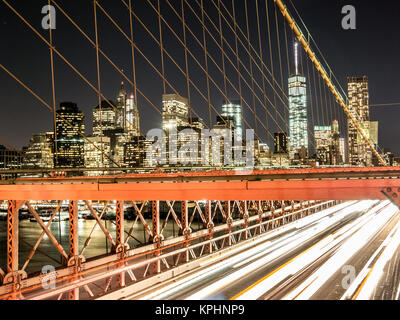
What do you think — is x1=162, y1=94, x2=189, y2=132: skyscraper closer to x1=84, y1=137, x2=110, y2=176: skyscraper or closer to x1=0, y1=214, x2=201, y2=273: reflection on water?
x1=84, y1=137, x2=110, y2=176: skyscraper

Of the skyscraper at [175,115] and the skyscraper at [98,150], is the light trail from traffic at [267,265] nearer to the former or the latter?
the skyscraper at [98,150]

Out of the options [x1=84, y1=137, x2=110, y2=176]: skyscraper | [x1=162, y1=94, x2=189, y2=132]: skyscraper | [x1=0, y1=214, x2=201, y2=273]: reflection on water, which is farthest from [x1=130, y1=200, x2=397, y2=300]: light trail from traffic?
[x1=0, y1=214, x2=201, y2=273]: reflection on water

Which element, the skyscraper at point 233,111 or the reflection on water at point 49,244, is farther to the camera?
the reflection on water at point 49,244

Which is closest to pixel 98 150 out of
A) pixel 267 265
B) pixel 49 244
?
pixel 267 265

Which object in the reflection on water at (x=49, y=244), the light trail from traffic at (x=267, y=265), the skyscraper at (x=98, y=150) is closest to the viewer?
the light trail from traffic at (x=267, y=265)

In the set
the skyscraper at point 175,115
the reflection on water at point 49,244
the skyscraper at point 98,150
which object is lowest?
the reflection on water at point 49,244

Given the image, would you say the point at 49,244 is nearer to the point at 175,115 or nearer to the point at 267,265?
the point at 175,115

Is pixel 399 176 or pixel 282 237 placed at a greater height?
pixel 399 176

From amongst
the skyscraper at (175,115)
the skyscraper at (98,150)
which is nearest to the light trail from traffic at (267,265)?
the skyscraper at (98,150)

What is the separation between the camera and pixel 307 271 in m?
12.8
